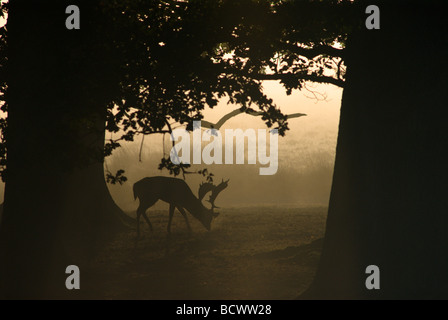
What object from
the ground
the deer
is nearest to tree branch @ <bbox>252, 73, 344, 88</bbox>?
the ground

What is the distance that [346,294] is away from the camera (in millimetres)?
8695

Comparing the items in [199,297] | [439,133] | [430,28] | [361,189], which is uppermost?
[430,28]

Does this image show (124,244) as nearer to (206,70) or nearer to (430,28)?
(206,70)

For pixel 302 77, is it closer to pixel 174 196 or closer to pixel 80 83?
pixel 80 83

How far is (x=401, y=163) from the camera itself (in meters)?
8.19

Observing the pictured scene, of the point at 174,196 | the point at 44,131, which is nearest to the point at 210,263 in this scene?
the point at 174,196

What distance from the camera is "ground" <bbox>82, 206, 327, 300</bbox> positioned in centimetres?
1087

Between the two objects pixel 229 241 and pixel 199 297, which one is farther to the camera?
pixel 229 241

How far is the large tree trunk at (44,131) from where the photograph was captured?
28.2 ft

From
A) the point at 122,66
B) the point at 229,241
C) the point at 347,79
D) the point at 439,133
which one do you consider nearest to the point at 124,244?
the point at 229,241

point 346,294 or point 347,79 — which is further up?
point 347,79

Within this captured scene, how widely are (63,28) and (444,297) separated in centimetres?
688

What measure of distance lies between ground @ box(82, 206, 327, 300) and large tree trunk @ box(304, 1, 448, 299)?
245 centimetres

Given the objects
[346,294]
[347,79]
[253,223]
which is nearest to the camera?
[346,294]
